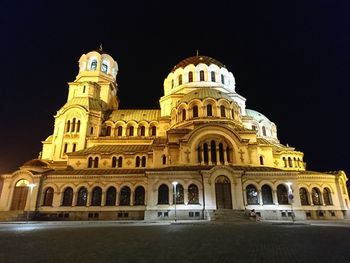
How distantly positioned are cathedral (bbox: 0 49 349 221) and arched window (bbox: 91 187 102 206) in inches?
4.8

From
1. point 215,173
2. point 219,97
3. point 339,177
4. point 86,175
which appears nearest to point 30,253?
point 215,173

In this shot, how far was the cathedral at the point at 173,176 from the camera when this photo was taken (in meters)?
27.9

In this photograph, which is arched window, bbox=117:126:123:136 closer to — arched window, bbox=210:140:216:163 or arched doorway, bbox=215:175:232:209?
arched window, bbox=210:140:216:163

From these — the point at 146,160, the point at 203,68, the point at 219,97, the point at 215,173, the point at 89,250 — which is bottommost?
the point at 89,250

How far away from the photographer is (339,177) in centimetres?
3266

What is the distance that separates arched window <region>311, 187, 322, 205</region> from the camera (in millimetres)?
31372

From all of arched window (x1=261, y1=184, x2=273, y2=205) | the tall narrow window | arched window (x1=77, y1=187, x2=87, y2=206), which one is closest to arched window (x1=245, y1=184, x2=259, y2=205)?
arched window (x1=261, y1=184, x2=273, y2=205)

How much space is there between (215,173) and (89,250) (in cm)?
2131

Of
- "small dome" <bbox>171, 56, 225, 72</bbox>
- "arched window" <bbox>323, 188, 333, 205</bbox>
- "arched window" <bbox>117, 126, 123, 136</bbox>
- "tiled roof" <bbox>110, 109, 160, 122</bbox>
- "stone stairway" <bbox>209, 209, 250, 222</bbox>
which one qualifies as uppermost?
"small dome" <bbox>171, 56, 225, 72</bbox>

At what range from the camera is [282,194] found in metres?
28.9

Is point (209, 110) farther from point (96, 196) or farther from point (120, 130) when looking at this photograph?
point (96, 196)

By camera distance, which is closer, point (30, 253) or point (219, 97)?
point (30, 253)

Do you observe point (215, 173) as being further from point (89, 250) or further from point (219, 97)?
point (89, 250)

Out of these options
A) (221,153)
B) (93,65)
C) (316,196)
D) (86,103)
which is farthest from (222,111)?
(93,65)
